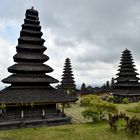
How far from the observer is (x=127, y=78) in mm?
62594

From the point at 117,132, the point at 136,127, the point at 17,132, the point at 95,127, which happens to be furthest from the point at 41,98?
the point at 136,127

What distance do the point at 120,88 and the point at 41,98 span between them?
4003 centimetres

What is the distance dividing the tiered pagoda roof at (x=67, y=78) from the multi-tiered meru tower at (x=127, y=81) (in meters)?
12.7

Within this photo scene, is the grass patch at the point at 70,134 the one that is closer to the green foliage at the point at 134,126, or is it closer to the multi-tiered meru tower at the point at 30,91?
the green foliage at the point at 134,126

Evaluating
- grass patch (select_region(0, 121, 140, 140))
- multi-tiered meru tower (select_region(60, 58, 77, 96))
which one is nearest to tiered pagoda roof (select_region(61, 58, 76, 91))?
multi-tiered meru tower (select_region(60, 58, 77, 96))

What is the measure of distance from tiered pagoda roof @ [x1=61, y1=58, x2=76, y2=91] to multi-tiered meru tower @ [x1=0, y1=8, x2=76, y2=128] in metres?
35.6

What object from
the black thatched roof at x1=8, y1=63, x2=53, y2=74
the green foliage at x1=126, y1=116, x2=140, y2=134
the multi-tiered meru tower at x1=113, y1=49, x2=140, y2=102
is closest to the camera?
the green foliage at x1=126, y1=116, x2=140, y2=134

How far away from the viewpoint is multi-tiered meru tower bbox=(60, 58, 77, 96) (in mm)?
68062

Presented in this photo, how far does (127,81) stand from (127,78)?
83 cm

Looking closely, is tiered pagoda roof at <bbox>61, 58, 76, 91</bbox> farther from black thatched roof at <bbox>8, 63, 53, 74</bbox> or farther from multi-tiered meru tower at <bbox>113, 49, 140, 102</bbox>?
black thatched roof at <bbox>8, 63, 53, 74</bbox>

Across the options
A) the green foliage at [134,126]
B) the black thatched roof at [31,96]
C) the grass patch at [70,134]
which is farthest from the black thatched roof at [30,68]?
the green foliage at [134,126]

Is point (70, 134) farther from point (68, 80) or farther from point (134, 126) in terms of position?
point (68, 80)

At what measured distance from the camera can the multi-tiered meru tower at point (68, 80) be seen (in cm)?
6806

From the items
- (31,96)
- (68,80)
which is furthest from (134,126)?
(68,80)
